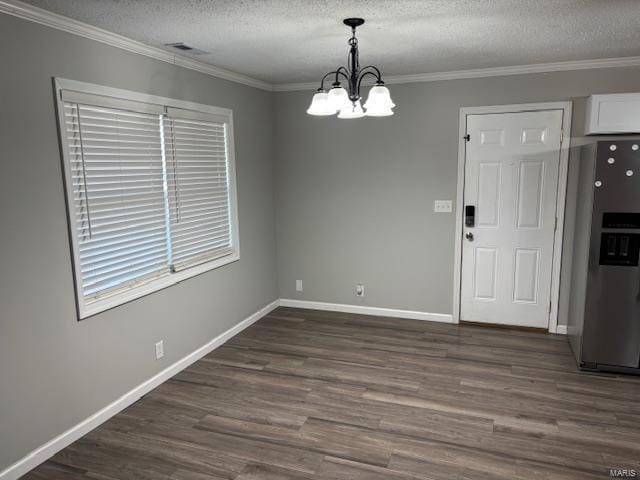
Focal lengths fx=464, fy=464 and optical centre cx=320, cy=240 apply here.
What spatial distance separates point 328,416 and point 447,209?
242 centimetres

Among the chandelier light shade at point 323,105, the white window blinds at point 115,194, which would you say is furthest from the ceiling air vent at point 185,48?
the chandelier light shade at point 323,105

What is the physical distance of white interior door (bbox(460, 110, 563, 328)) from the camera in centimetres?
423

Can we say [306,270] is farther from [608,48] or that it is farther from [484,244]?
[608,48]

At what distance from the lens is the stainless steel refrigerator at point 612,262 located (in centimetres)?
341

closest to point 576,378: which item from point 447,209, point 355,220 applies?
point 447,209

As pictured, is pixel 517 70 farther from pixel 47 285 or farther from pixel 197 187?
pixel 47 285

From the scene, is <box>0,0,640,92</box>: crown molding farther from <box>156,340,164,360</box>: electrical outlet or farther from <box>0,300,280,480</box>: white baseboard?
<box>0,300,280,480</box>: white baseboard

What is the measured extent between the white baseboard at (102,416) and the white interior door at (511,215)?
2516mm

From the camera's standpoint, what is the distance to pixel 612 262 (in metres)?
3.51

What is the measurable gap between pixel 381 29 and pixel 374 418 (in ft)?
8.08

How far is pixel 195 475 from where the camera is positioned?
98.0 inches

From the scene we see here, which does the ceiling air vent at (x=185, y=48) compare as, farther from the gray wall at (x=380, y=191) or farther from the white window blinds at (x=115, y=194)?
the gray wall at (x=380, y=191)

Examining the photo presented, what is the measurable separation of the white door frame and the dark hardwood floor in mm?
464

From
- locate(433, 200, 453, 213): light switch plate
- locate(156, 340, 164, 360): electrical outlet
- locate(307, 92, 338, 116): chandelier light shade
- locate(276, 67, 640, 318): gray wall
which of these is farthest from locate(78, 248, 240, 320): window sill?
locate(433, 200, 453, 213): light switch plate
